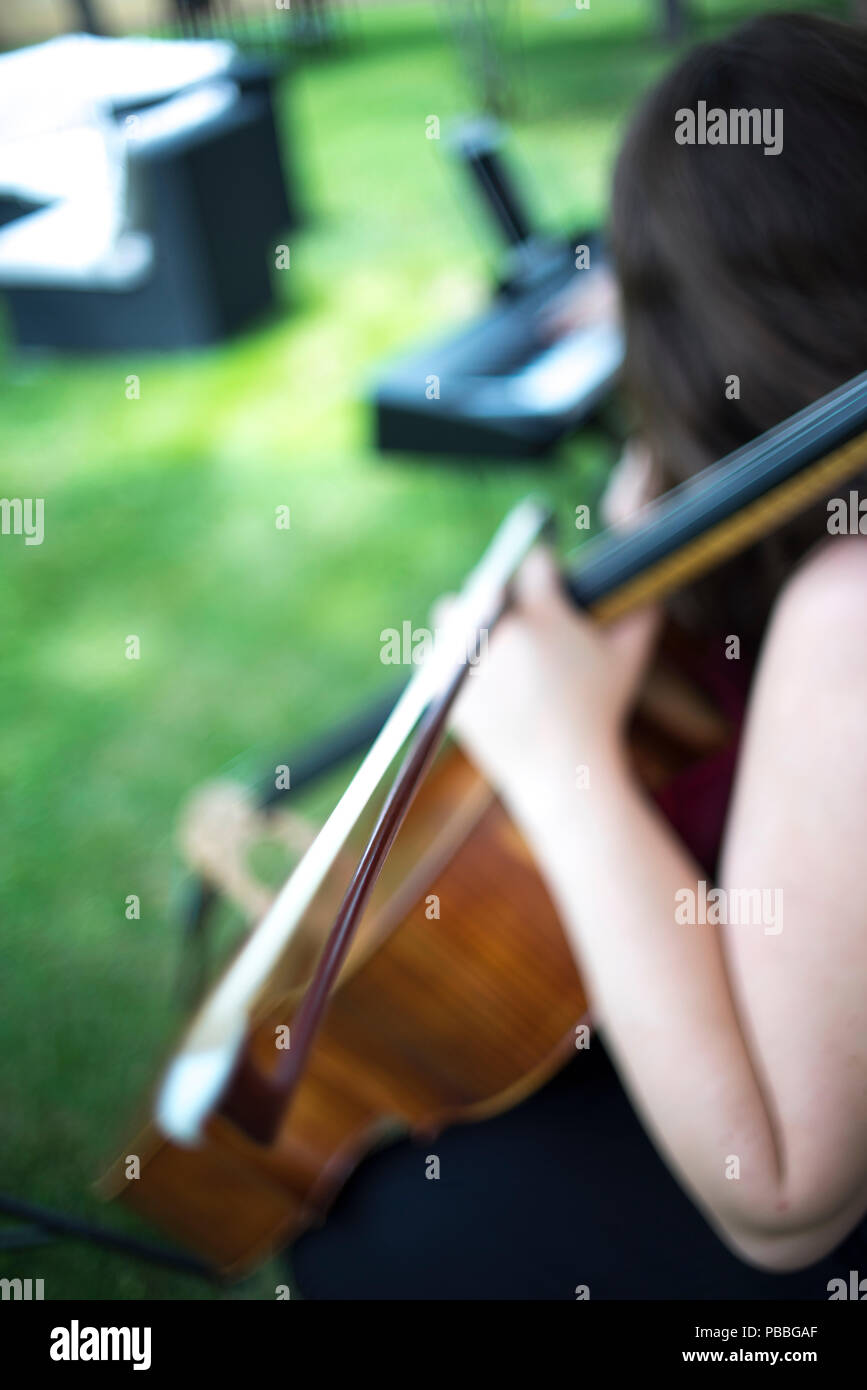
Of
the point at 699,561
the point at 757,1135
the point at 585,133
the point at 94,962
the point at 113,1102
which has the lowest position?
the point at 113,1102

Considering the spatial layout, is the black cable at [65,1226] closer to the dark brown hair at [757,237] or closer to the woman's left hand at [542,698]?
the woman's left hand at [542,698]

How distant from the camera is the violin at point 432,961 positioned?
583 millimetres

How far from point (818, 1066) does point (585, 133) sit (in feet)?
19.3

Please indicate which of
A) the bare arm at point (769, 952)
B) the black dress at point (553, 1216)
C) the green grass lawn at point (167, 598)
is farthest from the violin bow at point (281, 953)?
the green grass lawn at point (167, 598)

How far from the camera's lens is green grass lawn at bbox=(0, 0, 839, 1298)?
1.41 metres

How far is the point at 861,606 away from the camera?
0.55 m

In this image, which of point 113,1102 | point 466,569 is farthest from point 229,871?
point 466,569

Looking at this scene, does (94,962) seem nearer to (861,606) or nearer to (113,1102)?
(113,1102)

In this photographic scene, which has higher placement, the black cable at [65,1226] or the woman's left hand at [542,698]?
the woman's left hand at [542,698]

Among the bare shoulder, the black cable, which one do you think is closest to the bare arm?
the bare shoulder

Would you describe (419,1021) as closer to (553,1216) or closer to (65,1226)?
(553,1216)

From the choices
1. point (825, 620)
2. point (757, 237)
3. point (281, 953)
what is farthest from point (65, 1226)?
point (757, 237)

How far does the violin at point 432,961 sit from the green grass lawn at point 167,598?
29 centimetres

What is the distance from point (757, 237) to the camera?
2.23ft
